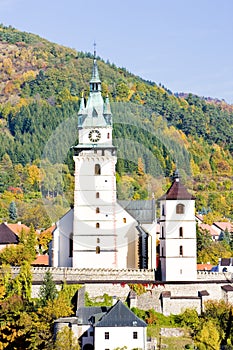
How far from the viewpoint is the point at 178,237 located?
56.3 m

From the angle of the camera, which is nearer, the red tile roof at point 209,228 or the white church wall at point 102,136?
the white church wall at point 102,136

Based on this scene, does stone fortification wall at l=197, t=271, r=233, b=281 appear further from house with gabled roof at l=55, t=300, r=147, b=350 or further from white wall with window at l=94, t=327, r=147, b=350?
white wall with window at l=94, t=327, r=147, b=350

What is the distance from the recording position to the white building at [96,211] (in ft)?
195

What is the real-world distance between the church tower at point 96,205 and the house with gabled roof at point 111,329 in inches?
411

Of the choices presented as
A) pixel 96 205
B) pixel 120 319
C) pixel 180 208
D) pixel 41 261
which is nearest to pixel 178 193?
pixel 180 208

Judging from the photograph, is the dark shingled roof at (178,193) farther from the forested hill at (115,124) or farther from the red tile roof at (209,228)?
the red tile roof at (209,228)

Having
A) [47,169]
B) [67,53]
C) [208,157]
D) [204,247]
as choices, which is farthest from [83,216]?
[67,53]

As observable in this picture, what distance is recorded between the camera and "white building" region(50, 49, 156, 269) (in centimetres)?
5938

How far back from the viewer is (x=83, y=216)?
59.7 m

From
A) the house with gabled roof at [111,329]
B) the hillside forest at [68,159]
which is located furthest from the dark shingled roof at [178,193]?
the house with gabled roof at [111,329]

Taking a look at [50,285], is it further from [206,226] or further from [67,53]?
[67,53]

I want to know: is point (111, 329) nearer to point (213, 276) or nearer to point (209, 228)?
point (213, 276)

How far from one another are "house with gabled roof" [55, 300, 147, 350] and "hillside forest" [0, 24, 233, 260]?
3072 centimetres

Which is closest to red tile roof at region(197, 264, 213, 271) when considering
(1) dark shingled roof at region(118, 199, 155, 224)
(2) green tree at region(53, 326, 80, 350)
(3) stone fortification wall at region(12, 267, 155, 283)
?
(1) dark shingled roof at region(118, 199, 155, 224)
